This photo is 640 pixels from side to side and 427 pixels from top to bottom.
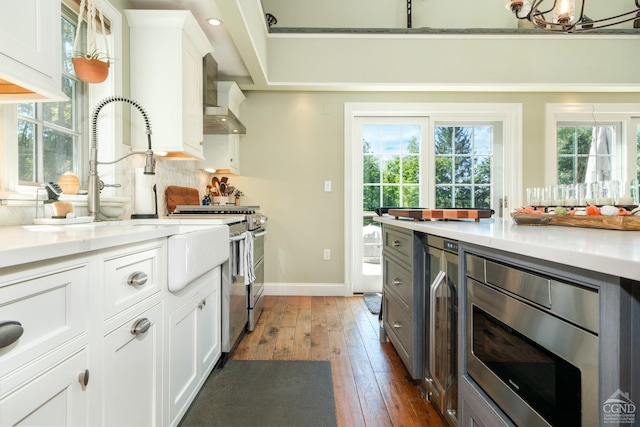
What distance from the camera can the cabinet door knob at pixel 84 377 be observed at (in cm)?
81

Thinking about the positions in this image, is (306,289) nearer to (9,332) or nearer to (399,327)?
(399,327)

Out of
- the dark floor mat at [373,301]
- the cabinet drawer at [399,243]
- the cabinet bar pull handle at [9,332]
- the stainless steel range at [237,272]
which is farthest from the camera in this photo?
the dark floor mat at [373,301]

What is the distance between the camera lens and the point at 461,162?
3.70 metres

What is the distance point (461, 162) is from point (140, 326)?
3.58 metres

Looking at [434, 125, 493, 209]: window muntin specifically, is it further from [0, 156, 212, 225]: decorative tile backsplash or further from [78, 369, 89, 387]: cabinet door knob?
[78, 369, 89, 387]: cabinet door knob

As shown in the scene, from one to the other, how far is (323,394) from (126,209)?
1.63 m

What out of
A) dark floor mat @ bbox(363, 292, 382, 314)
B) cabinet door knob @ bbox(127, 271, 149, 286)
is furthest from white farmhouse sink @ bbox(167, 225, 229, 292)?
dark floor mat @ bbox(363, 292, 382, 314)

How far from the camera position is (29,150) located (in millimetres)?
1477

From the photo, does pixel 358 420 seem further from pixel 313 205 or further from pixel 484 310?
pixel 313 205

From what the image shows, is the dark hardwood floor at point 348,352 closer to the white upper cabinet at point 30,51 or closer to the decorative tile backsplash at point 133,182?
the decorative tile backsplash at point 133,182

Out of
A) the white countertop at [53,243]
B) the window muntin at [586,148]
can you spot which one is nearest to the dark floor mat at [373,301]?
the white countertop at [53,243]

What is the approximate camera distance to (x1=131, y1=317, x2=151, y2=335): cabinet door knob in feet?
3.44

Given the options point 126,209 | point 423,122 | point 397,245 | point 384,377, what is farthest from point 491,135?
point 126,209

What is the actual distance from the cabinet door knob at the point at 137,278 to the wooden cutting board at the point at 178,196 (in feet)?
5.14
